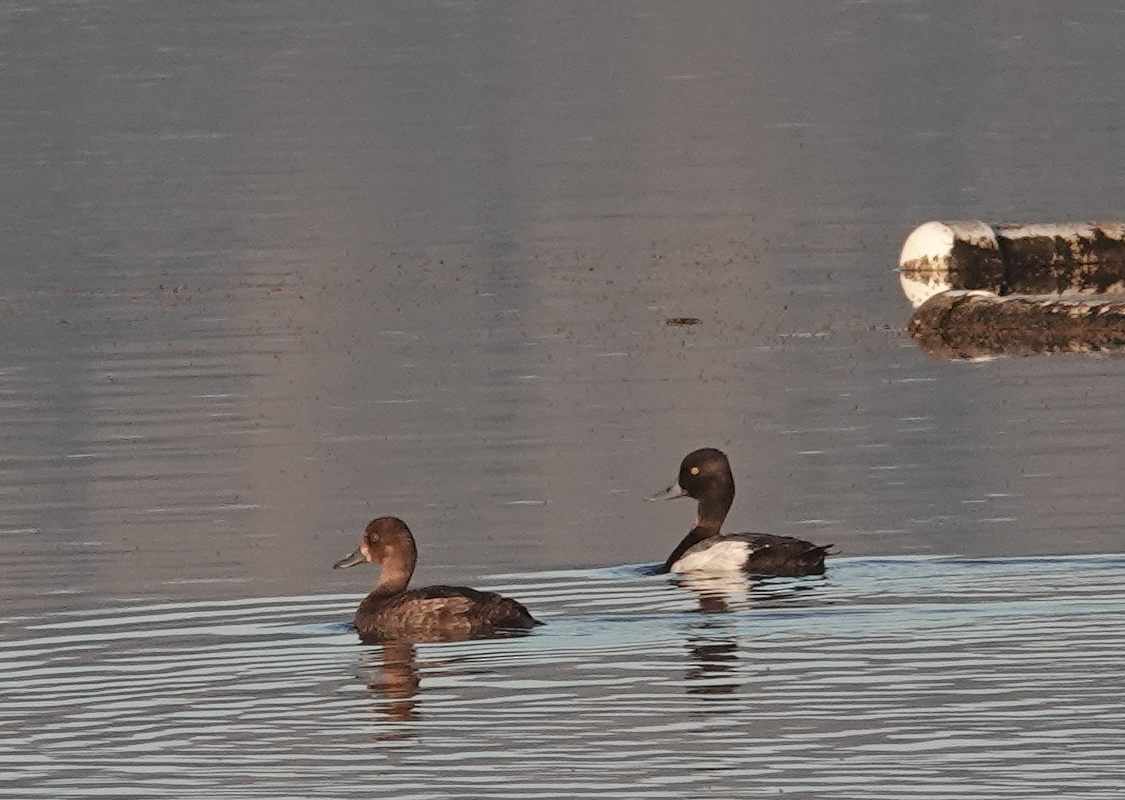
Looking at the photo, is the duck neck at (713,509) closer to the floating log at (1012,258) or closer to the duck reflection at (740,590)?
the duck reflection at (740,590)

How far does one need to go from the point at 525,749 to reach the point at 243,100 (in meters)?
54.9

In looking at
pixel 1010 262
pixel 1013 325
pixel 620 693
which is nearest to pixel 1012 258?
pixel 1010 262

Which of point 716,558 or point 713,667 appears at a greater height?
point 716,558

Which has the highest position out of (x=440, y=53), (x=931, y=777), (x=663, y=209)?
(x=440, y=53)

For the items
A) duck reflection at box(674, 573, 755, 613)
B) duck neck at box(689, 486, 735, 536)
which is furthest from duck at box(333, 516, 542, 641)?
duck neck at box(689, 486, 735, 536)

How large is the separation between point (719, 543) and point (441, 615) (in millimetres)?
2922

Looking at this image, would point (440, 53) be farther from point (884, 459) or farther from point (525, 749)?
point (525, 749)

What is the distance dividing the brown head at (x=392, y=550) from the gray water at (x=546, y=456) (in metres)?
0.45

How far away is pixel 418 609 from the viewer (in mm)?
20891

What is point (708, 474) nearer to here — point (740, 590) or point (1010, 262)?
point (740, 590)

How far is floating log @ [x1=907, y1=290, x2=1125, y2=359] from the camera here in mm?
34062

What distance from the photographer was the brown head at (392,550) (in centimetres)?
2214

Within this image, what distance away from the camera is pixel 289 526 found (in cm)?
2516

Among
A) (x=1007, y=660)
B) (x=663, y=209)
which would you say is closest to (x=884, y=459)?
(x=1007, y=660)
